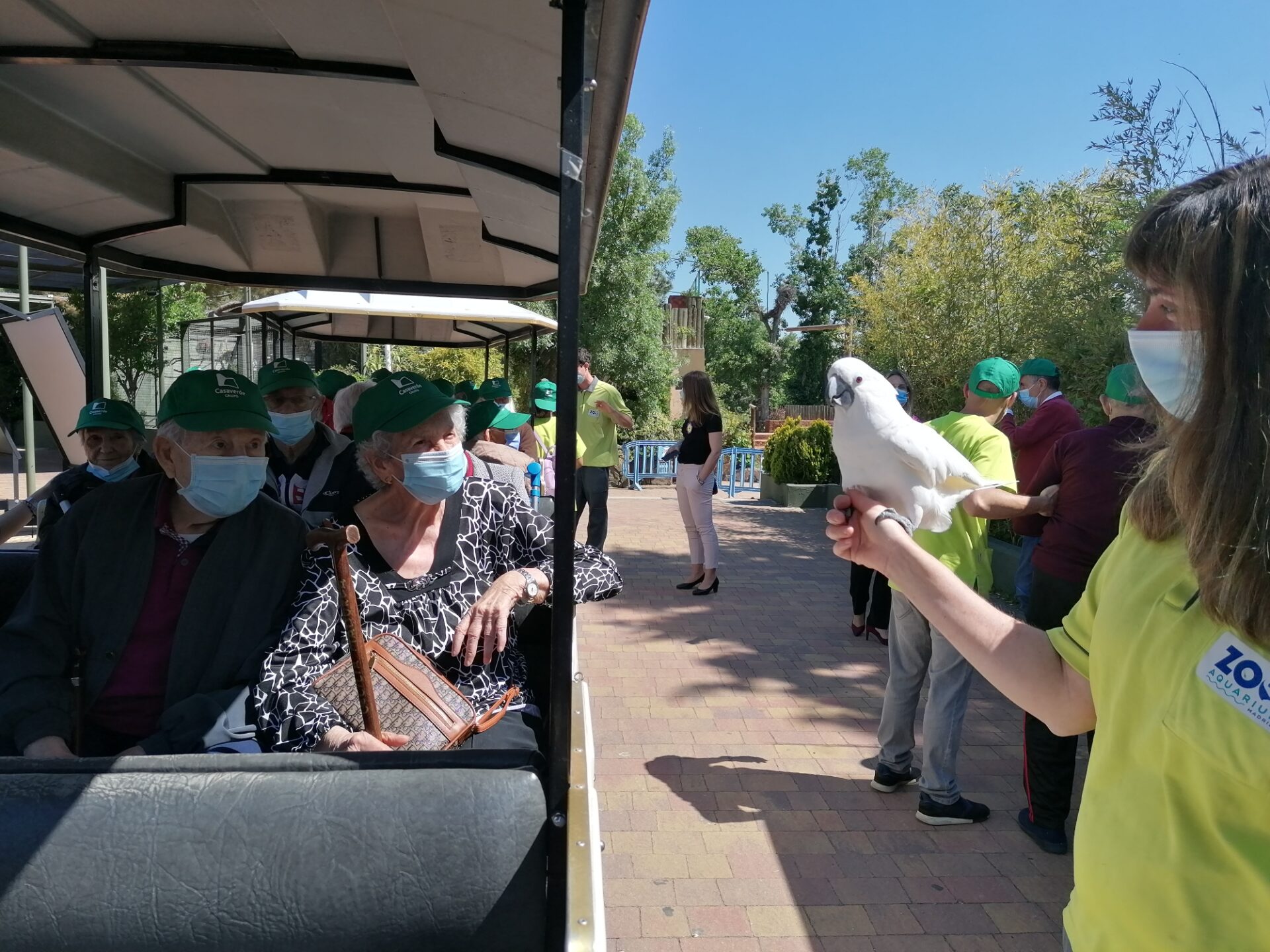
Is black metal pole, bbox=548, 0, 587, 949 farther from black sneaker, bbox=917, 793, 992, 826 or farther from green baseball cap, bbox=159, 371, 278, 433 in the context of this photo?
black sneaker, bbox=917, 793, 992, 826

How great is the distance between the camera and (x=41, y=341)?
503cm

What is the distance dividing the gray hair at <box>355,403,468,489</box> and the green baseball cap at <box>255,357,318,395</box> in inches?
69.8

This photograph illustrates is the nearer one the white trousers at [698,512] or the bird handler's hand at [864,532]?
the bird handler's hand at [864,532]

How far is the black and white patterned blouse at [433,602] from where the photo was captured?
2.01 meters

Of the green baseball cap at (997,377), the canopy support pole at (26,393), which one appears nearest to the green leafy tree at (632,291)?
the canopy support pole at (26,393)

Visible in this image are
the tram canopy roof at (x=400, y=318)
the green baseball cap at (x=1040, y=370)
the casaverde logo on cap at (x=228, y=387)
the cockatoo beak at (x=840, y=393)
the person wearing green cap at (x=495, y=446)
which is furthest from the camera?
the tram canopy roof at (x=400, y=318)

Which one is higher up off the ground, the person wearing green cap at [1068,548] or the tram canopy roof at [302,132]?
the tram canopy roof at [302,132]

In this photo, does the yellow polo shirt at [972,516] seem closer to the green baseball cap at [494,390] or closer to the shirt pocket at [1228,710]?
the shirt pocket at [1228,710]

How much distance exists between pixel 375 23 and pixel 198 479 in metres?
1.28

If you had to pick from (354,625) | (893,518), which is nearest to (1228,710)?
(893,518)

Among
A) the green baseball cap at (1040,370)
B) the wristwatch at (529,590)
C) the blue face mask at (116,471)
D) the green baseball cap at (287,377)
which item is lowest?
the wristwatch at (529,590)

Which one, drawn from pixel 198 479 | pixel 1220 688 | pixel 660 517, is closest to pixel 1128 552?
pixel 1220 688

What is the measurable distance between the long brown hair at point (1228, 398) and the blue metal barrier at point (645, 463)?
48.2 feet

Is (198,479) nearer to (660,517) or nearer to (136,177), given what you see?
(136,177)
